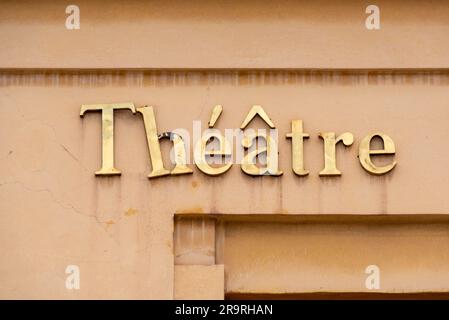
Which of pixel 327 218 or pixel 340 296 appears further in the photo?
pixel 340 296

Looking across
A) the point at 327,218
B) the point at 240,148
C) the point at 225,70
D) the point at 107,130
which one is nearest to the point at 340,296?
the point at 327,218

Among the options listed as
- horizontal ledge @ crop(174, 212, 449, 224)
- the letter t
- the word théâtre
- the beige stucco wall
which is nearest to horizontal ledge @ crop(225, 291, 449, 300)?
the beige stucco wall

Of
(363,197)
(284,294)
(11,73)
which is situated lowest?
(284,294)

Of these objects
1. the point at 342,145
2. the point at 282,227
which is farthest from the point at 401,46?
the point at 282,227

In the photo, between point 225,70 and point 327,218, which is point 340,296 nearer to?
point 327,218

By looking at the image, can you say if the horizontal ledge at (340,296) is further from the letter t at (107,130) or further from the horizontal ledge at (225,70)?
the horizontal ledge at (225,70)

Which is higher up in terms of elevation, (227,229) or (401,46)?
(401,46)

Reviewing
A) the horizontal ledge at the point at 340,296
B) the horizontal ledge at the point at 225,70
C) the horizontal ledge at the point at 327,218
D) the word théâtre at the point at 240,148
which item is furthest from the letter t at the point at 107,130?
the horizontal ledge at the point at 340,296

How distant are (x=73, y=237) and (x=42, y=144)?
2.10 ft

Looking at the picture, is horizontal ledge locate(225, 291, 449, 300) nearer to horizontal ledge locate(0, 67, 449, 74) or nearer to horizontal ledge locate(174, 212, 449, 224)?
horizontal ledge locate(174, 212, 449, 224)

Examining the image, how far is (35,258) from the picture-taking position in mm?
7672

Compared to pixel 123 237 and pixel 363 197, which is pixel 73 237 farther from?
pixel 363 197

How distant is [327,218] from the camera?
25.6 ft

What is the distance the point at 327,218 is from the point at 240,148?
2.36ft
